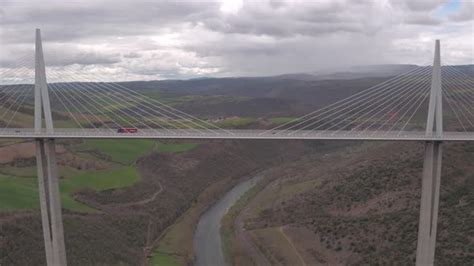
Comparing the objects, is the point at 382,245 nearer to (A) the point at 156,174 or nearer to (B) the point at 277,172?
(A) the point at 156,174

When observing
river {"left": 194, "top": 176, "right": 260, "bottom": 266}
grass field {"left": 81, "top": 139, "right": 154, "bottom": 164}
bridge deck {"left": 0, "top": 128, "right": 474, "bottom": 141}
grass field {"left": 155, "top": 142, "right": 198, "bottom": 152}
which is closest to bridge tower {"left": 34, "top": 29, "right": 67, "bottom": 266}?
bridge deck {"left": 0, "top": 128, "right": 474, "bottom": 141}

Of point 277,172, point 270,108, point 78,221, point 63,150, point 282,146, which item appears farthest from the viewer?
point 270,108

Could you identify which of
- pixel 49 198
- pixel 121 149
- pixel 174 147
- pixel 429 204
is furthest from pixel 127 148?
pixel 429 204

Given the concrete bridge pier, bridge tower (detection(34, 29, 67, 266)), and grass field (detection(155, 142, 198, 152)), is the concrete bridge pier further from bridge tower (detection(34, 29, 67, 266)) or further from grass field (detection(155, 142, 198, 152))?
grass field (detection(155, 142, 198, 152))

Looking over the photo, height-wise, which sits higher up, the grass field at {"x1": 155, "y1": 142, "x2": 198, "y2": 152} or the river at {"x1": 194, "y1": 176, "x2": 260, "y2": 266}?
the grass field at {"x1": 155, "y1": 142, "x2": 198, "y2": 152}

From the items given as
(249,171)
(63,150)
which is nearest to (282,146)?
(249,171)

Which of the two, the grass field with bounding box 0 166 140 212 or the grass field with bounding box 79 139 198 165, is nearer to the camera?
the grass field with bounding box 0 166 140 212

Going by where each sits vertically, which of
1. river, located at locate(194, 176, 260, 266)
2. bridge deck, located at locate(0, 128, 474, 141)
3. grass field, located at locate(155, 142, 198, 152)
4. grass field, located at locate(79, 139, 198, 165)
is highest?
bridge deck, located at locate(0, 128, 474, 141)

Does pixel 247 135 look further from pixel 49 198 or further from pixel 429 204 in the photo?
pixel 49 198
